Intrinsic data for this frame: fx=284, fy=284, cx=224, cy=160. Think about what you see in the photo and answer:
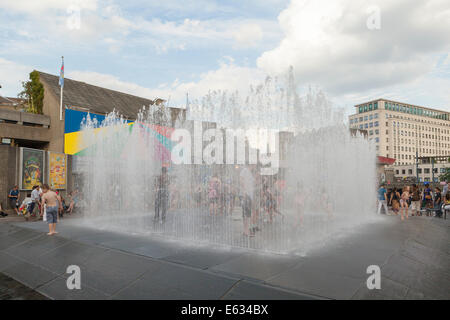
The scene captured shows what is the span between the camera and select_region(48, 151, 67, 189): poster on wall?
63.7 feet

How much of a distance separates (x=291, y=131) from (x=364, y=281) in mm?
5671

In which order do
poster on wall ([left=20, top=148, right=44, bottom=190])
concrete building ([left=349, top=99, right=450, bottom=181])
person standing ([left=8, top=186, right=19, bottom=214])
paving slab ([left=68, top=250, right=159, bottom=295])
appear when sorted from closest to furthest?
paving slab ([left=68, top=250, right=159, bottom=295]) → person standing ([left=8, top=186, right=19, bottom=214]) → poster on wall ([left=20, top=148, right=44, bottom=190]) → concrete building ([left=349, top=99, right=450, bottom=181])

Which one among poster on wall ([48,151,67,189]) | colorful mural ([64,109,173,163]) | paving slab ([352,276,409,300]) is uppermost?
colorful mural ([64,109,173,163])

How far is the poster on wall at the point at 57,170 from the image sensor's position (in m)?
19.4

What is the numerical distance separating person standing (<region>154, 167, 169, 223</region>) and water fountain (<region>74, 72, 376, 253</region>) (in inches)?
13.2

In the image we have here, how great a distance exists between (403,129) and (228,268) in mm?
119832

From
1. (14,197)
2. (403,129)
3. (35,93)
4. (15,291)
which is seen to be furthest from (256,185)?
(403,129)

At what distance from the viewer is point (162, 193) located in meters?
10.8

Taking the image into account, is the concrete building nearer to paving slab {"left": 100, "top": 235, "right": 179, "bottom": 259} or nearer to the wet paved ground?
the wet paved ground

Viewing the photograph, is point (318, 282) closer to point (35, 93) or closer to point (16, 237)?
point (16, 237)

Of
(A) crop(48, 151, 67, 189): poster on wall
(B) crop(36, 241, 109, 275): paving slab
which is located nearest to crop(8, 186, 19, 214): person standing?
(A) crop(48, 151, 67, 189): poster on wall
